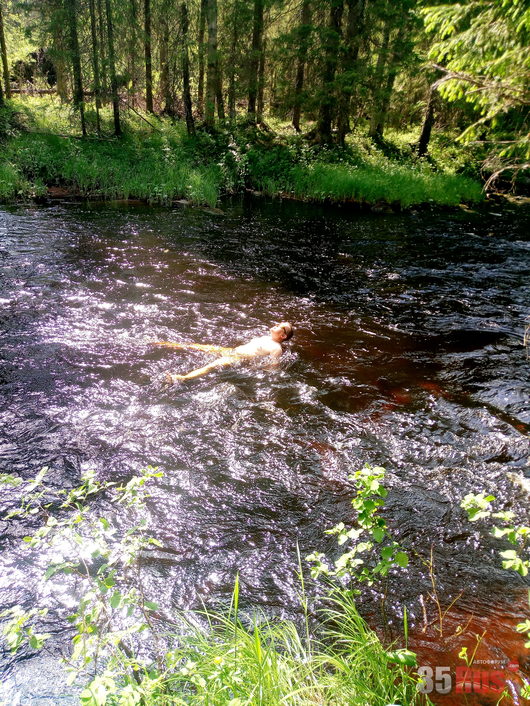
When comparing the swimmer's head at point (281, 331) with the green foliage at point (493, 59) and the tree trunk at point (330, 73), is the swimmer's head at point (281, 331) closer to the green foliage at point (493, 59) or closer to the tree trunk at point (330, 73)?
the green foliage at point (493, 59)

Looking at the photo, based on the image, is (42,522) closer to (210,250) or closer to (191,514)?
(191,514)

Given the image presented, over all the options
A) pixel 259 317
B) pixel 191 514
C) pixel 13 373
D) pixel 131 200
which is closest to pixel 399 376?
pixel 259 317

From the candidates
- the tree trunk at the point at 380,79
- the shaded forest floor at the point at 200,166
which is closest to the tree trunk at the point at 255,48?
the shaded forest floor at the point at 200,166

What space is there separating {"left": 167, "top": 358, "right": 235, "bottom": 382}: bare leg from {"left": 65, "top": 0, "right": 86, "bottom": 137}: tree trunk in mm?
17315

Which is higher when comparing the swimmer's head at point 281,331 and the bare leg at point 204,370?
the swimmer's head at point 281,331

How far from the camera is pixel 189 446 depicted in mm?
4676

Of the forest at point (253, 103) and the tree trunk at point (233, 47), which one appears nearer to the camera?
the forest at point (253, 103)

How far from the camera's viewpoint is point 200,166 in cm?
1788

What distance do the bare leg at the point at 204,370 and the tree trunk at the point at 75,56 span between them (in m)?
17.3

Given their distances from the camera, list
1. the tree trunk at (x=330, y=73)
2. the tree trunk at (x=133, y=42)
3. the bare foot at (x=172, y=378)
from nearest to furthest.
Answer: the bare foot at (x=172, y=378), the tree trunk at (x=133, y=42), the tree trunk at (x=330, y=73)

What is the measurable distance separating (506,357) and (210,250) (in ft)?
23.0

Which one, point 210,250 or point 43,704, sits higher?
point 210,250

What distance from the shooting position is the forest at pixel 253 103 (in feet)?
55.8

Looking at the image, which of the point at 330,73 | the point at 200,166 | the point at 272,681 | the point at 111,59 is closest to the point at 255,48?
the point at 330,73
